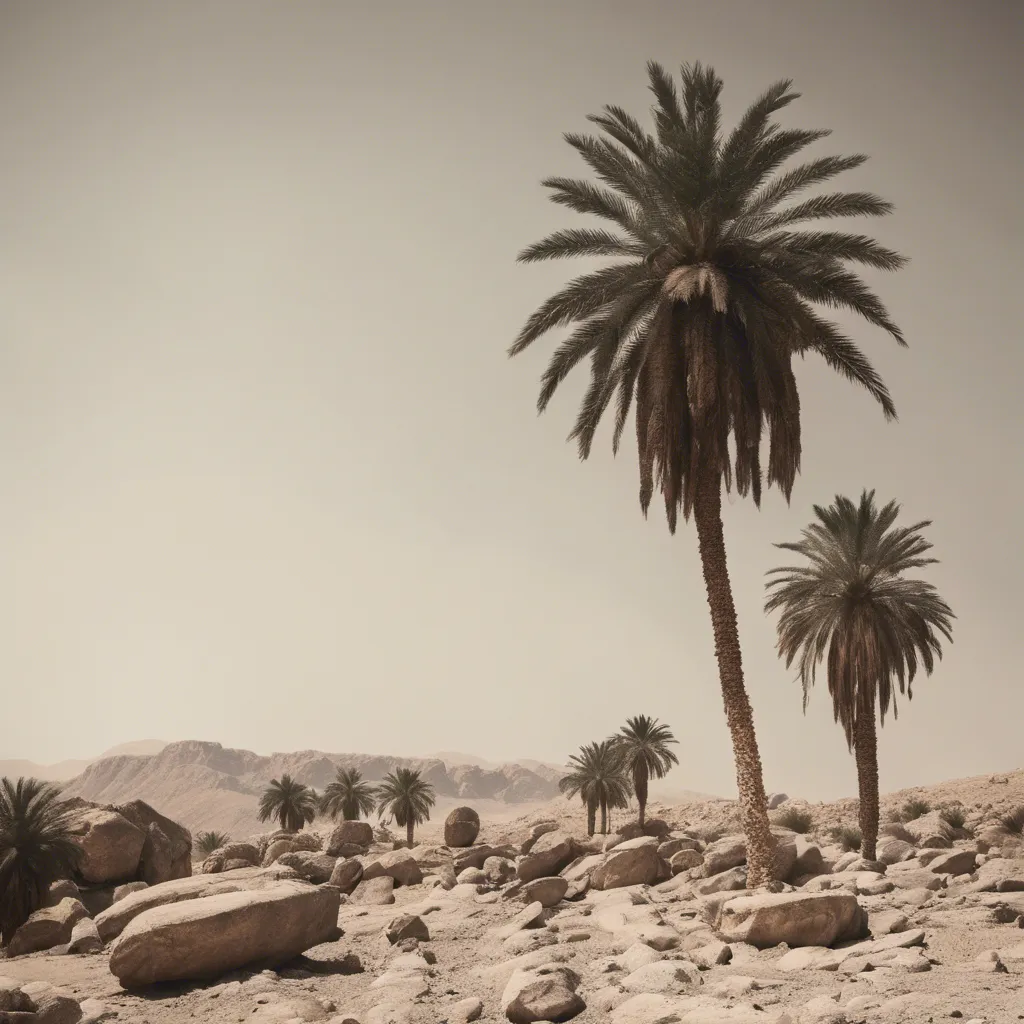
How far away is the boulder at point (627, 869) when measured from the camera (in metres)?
16.5

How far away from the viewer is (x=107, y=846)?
87.7 feet

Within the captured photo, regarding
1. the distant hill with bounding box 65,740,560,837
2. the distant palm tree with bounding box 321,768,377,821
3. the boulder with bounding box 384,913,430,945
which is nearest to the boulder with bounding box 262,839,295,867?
the boulder with bounding box 384,913,430,945

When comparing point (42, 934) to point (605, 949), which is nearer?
point (605, 949)

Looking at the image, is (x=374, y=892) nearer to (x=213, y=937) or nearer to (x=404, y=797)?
(x=213, y=937)

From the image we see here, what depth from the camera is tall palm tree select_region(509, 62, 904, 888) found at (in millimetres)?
15719

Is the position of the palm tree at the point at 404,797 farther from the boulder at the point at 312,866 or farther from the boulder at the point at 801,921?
the boulder at the point at 801,921

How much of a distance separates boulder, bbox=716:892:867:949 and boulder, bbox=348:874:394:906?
10506mm

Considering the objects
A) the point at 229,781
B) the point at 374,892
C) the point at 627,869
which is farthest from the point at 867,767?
the point at 229,781

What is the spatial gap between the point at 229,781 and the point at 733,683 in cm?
16557

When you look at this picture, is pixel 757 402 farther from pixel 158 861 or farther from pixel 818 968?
pixel 158 861

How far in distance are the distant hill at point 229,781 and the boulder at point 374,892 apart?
115m

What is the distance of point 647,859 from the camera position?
16.9 metres

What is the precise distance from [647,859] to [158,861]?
20.4 meters

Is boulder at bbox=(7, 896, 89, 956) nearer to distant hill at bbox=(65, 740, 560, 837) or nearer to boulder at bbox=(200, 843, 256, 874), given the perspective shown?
boulder at bbox=(200, 843, 256, 874)
